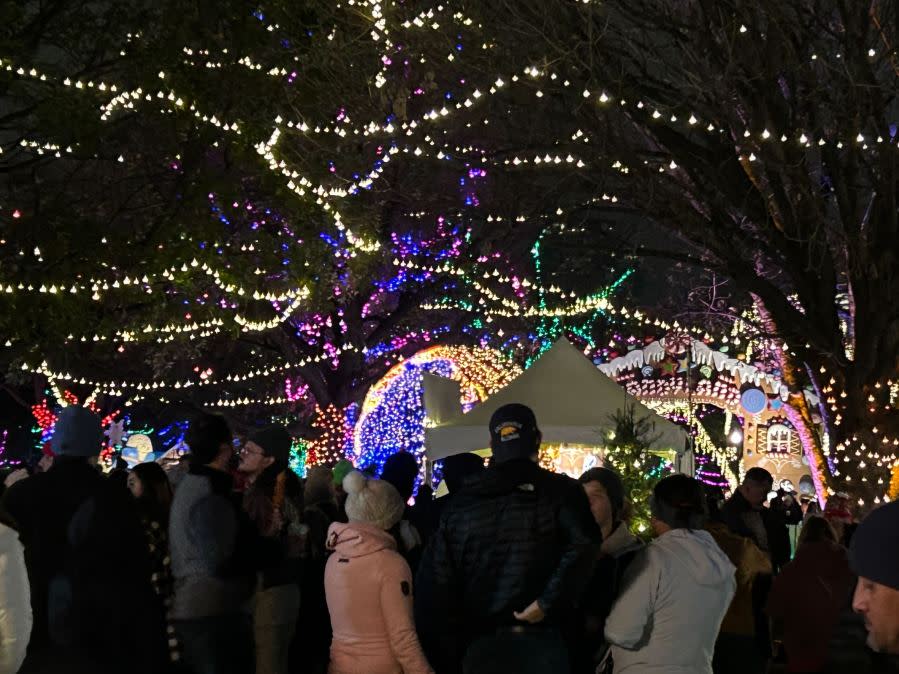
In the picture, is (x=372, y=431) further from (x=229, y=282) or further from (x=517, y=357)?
(x=517, y=357)

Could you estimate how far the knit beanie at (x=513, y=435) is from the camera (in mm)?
5512

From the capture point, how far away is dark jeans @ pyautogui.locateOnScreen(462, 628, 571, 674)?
→ 5363 millimetres

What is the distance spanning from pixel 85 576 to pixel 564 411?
9.26 meters

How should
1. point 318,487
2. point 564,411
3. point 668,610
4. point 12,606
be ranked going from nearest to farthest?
point 12,606
point 668,610
point 318,487
point 564,411

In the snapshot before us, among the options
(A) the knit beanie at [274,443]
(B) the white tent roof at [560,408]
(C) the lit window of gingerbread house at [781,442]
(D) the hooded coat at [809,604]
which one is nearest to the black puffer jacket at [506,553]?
(A) the knit beanie at [274,443]

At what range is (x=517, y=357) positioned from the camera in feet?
109

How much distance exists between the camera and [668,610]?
568 cm

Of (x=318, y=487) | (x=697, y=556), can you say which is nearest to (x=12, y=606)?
(x=697, y=556)

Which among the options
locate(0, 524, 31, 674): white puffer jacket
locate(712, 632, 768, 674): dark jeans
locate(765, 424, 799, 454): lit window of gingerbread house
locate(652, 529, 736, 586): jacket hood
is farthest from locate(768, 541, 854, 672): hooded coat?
locate(765, 424, 799, 454): lit window of gingerbread house

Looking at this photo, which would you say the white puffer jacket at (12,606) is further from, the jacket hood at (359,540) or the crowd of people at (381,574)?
the jacket hood at (359,540)

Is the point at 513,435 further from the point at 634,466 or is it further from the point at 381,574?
the point at 634,466

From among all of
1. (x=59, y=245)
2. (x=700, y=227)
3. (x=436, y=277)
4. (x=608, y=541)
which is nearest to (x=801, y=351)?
(x=700, y=227)

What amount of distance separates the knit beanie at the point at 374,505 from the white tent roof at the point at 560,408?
7536mm

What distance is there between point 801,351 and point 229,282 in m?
7.07
